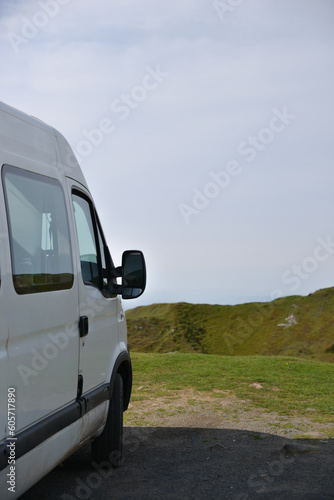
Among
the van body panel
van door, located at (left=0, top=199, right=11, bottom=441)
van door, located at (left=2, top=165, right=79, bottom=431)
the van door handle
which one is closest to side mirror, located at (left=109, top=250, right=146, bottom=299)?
the van door handle

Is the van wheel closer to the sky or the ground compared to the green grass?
closer to the sky

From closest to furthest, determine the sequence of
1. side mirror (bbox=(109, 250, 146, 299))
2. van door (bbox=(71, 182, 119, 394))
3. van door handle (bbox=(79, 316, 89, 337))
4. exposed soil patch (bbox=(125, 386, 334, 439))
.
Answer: van door handle (bbox=(79, 316, 89, 337))
van door (bbox=(71, 182, 119, 394))
side mirror (bbox=(109, 250, 146, 299))
exposed soil patch (bbox=(125, 386, 334, 439))

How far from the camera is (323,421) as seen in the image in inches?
302

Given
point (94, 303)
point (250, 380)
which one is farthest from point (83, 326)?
point (250, 380)

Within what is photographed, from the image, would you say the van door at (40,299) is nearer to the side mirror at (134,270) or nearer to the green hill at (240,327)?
the side mirror at (134,270)

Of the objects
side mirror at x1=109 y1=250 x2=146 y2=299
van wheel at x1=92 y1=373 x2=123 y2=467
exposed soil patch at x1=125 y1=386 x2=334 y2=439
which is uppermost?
side mirror at x1=109 y1=250 x2=146 y2=299

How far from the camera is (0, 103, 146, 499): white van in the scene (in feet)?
10.9

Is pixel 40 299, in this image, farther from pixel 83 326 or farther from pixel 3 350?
pixel 83 326

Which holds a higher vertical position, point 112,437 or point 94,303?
point 94,303

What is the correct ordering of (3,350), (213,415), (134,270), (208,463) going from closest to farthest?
(3,350)
(134,270)
(208,463)
(213,415)

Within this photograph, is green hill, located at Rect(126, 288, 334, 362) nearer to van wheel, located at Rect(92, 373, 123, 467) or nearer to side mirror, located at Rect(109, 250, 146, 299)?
van wheel, located at Rect(92, 373, 123, 467)

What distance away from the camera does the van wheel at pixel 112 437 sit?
17.5 ft

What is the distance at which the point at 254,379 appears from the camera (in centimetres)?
1029

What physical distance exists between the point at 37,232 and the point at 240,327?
16199 millimetres
